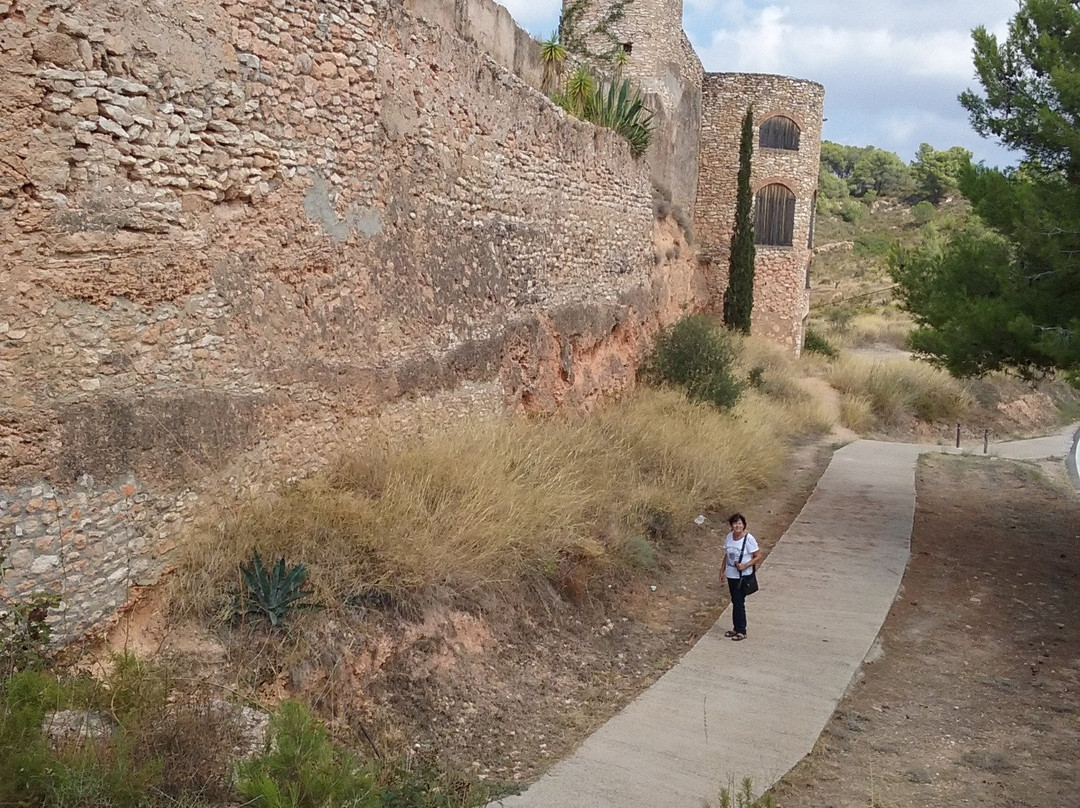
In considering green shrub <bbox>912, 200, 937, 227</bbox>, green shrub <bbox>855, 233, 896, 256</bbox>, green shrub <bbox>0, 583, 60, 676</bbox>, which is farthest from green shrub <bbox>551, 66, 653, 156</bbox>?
green shrub <bbox>912, 200, 937, 227</bbox>

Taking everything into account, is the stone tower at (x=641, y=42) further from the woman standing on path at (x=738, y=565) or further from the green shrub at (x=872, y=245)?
the green shrub at (x=872, y=245)

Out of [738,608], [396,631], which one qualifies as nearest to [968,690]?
[738,608]

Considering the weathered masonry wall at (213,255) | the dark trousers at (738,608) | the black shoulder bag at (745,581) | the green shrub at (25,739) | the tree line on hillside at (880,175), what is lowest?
the dark trousers at (738,608)

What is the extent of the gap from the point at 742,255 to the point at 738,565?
1585 centimetres

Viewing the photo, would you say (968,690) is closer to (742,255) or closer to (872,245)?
(742,255)

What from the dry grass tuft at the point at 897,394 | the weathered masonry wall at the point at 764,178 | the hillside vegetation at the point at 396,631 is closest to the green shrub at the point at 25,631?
the hillside vegetation at the point at 396,631

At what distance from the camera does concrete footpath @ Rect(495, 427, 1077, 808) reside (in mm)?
5203

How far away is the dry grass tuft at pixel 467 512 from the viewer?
226 inches

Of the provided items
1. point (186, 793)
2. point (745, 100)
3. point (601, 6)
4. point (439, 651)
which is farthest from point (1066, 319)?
point (745, 100)

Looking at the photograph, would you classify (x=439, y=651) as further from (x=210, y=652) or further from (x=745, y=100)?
(x=745, y=100)

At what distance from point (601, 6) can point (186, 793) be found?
17922mm

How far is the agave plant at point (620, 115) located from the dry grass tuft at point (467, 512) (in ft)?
14.8

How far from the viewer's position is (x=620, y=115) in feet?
44.7

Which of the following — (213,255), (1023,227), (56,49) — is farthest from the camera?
(1023,227)
